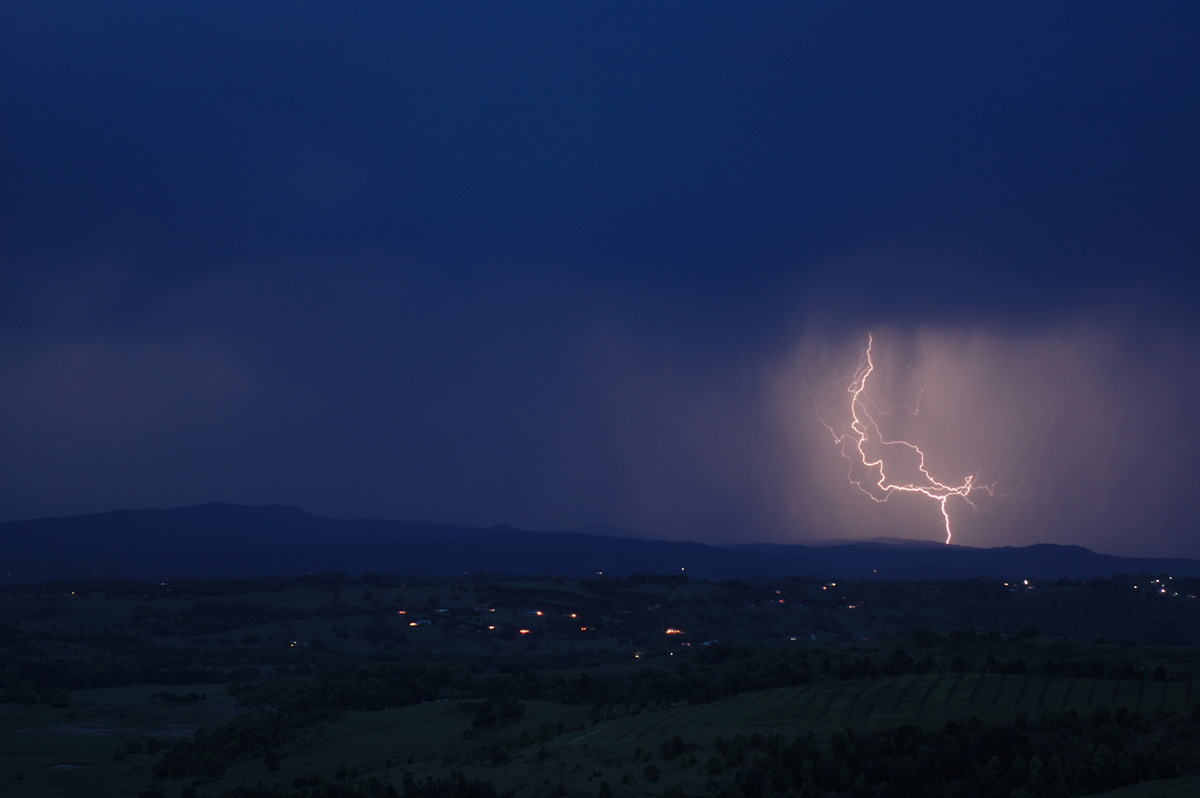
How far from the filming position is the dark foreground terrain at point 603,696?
23688 millimetres

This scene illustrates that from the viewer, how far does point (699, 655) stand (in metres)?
56.9

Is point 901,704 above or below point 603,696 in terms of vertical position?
above

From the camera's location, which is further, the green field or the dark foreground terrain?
the green field

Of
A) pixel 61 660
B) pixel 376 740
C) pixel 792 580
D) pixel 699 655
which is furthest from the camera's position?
pixel 792 580

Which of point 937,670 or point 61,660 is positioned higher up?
point 937,670

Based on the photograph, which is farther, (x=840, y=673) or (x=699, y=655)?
(x=699, y=655)

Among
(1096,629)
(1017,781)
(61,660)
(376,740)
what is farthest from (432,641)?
(1017,781)

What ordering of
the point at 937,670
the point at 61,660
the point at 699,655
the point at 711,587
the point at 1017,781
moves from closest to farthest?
the point at 1017,781
the point at 937,670
the point at 699,655
the point at 61,660
the point at 711,587

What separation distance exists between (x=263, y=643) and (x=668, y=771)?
71.4m

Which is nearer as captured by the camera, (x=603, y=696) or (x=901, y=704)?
(x=901, y=704)

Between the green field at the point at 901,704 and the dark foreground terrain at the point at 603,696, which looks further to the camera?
the green field at the point at 901,704

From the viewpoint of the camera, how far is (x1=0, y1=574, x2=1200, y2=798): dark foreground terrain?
77.7 ft

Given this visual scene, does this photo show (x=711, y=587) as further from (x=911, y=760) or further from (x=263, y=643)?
(x=911, y=760)

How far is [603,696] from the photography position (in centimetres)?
4628
